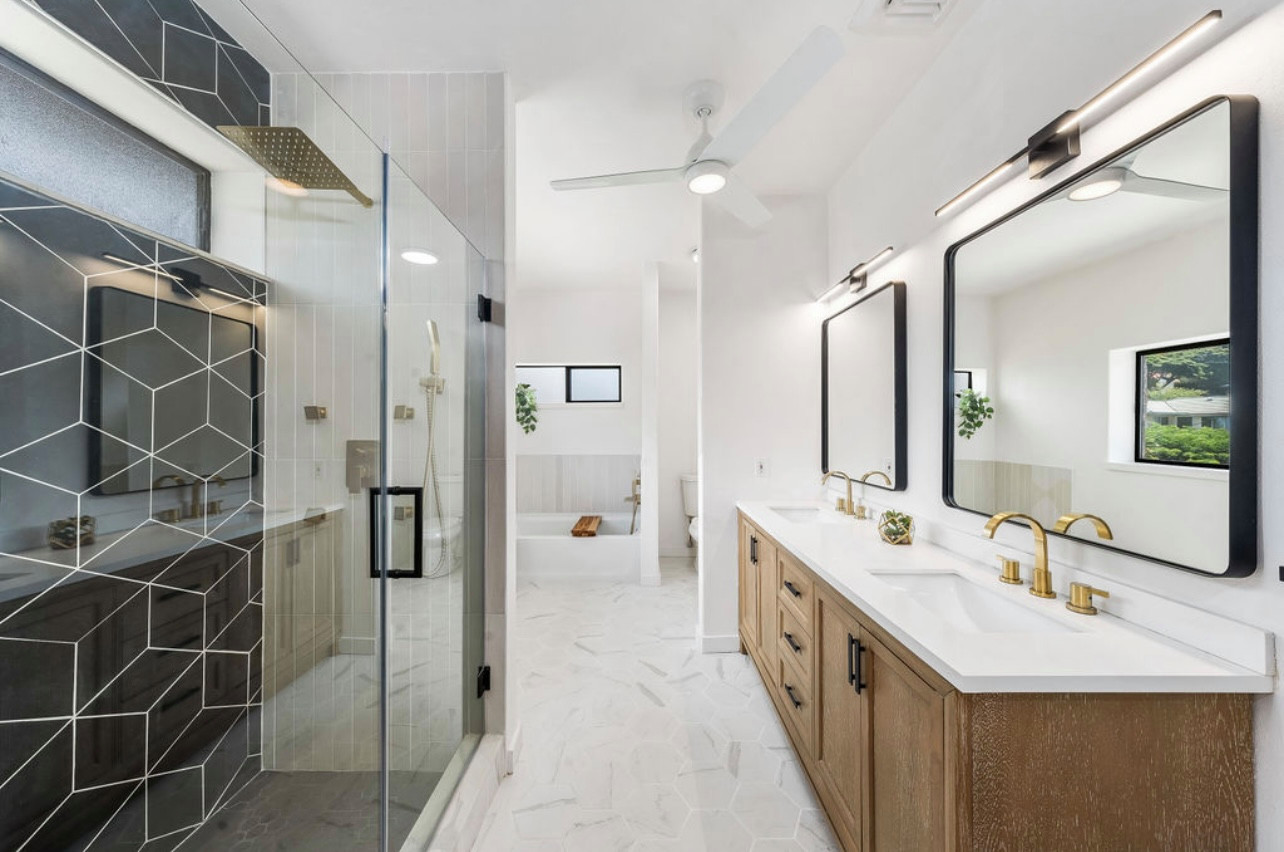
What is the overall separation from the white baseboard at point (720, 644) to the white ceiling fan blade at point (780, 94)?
2432mm

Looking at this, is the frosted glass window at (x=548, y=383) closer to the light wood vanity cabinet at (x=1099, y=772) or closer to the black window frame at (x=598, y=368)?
the black window frame at (x=598, y=368)

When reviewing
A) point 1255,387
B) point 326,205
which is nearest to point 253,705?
point 326,205

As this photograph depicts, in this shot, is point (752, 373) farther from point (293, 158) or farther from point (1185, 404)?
point (293, 158)

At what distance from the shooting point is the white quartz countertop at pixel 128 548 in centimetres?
100

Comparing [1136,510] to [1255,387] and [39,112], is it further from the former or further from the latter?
[39,112]

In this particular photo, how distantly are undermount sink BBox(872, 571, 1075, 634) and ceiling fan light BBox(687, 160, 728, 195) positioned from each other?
1478mm

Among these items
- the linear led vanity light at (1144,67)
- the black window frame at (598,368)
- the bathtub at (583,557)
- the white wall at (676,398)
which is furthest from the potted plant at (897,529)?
Answer: the black window frame at (598,368)

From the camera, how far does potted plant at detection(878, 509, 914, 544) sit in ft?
6.12

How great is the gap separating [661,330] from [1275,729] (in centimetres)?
448

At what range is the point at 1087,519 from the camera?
46.1 inches

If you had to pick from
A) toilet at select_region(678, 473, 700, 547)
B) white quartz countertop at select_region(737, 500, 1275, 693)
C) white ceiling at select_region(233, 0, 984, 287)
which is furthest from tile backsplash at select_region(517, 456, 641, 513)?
white quartz countertop at select_region(737, 500, 1275, 693)

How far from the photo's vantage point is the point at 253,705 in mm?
1328

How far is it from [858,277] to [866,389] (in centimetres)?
55

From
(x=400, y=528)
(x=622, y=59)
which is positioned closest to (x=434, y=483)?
(x=400, y=528)
